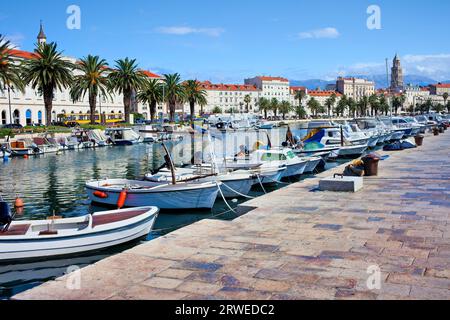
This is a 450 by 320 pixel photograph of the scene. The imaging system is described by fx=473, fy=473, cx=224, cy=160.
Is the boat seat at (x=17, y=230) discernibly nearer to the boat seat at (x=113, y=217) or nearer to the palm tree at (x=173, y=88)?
the boat seat at (x=113, y=217)

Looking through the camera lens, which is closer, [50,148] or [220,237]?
[220,237]

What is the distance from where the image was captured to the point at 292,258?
8742 millimetres

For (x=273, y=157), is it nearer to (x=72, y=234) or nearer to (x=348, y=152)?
(x=348, y=152)

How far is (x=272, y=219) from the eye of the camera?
1238 cm

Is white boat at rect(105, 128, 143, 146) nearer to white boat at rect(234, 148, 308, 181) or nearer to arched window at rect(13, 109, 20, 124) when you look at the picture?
arched window at rect(13, 109, 20, 124)

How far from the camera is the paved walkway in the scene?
7125mm

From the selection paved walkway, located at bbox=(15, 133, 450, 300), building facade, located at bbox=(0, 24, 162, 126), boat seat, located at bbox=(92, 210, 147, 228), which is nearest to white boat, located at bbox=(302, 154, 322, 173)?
paved walkway, located at bbox=(15, 133, 450, 300)

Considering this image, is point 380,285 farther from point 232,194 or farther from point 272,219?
point 232,194

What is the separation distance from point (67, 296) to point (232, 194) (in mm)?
15393

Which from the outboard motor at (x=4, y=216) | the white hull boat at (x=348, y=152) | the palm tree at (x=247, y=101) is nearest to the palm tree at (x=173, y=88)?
the white hull boat at (x=348, y=152)

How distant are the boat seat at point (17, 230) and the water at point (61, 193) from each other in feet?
2.84

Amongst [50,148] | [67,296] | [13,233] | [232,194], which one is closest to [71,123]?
[50,148]

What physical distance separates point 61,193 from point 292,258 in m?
20.0

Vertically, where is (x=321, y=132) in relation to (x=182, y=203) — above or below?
above
